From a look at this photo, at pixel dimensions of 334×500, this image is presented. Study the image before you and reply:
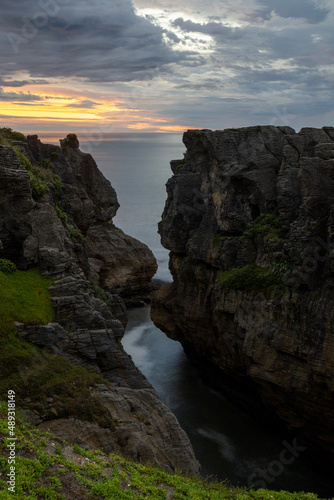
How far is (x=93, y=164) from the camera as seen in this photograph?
55.0 meters

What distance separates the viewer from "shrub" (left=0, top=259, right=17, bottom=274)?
916 inches

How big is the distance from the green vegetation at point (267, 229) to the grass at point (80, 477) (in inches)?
710

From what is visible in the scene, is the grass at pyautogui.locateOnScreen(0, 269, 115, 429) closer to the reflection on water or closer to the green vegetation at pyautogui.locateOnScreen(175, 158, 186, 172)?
the reflection on water

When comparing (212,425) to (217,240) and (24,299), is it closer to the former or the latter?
(217,240)

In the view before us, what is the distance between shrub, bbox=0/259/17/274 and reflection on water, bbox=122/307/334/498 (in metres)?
17.3

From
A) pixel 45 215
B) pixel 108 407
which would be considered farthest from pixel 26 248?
pixel 108 407

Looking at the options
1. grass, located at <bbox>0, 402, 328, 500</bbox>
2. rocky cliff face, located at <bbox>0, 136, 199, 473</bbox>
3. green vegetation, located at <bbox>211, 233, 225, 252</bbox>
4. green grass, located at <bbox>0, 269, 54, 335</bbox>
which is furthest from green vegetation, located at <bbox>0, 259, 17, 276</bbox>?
green vegetation, located at <bbox>211, 233, 225, 252</bbox>

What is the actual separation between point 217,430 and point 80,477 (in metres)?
21.7

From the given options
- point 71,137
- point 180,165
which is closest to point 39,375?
point 180,165

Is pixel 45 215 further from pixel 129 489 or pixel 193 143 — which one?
pixel 193 143

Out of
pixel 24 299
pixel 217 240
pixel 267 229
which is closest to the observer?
pixel 24 299

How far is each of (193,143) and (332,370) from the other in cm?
2312

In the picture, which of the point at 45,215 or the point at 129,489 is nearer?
the point at 129,489

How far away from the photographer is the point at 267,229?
33438mm
